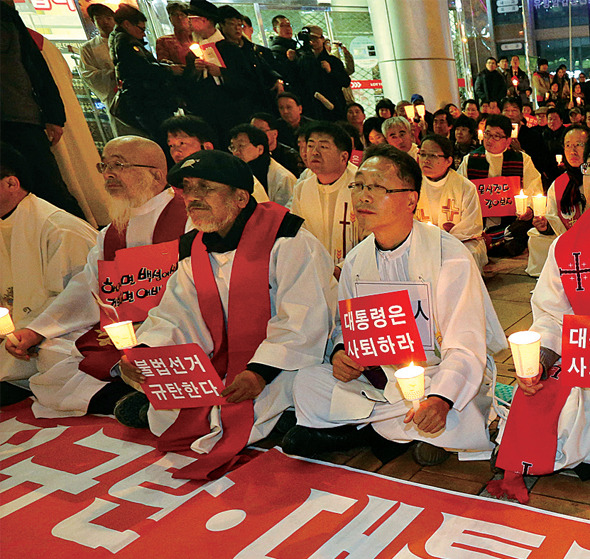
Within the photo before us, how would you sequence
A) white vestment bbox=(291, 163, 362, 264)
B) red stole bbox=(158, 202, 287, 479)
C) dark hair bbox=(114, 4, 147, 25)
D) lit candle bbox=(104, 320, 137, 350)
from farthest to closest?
dark hair bbox=(114, 4, 147, 25)
white vestment bbox=(291, 163, 362, 264)
red stole bbox=(158, 202, 287, 479)
lit candle bbox=(104, 320, 137, 350)

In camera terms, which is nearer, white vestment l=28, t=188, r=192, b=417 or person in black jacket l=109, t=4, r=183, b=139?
white vestment l=28, t=188, r=192, b=417

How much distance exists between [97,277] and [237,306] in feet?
4.19

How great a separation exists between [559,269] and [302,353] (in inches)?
53.9

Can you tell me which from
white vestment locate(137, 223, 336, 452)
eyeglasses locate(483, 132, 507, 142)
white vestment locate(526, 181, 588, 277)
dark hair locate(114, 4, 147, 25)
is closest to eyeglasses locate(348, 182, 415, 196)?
white vestment locate(137, 223, 336, 452)

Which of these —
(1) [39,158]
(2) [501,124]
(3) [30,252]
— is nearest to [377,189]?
(3) [30,252]

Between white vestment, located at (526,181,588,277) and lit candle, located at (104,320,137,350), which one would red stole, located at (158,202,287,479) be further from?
white vestment, located at (526,181,588,277)

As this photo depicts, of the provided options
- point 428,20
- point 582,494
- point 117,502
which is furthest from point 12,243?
point 428,20

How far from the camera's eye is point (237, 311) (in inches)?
149

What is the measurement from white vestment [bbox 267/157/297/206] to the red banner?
3.49m

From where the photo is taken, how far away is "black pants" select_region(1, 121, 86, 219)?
20.2 feet

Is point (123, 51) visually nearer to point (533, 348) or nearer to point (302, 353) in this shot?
point (302, 353)

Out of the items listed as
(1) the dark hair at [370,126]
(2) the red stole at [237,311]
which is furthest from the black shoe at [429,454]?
(1) the dark hair at [370,126]

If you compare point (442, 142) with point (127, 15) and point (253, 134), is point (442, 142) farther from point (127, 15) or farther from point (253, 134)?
point (127, 15)

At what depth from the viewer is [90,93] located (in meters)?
7.38
